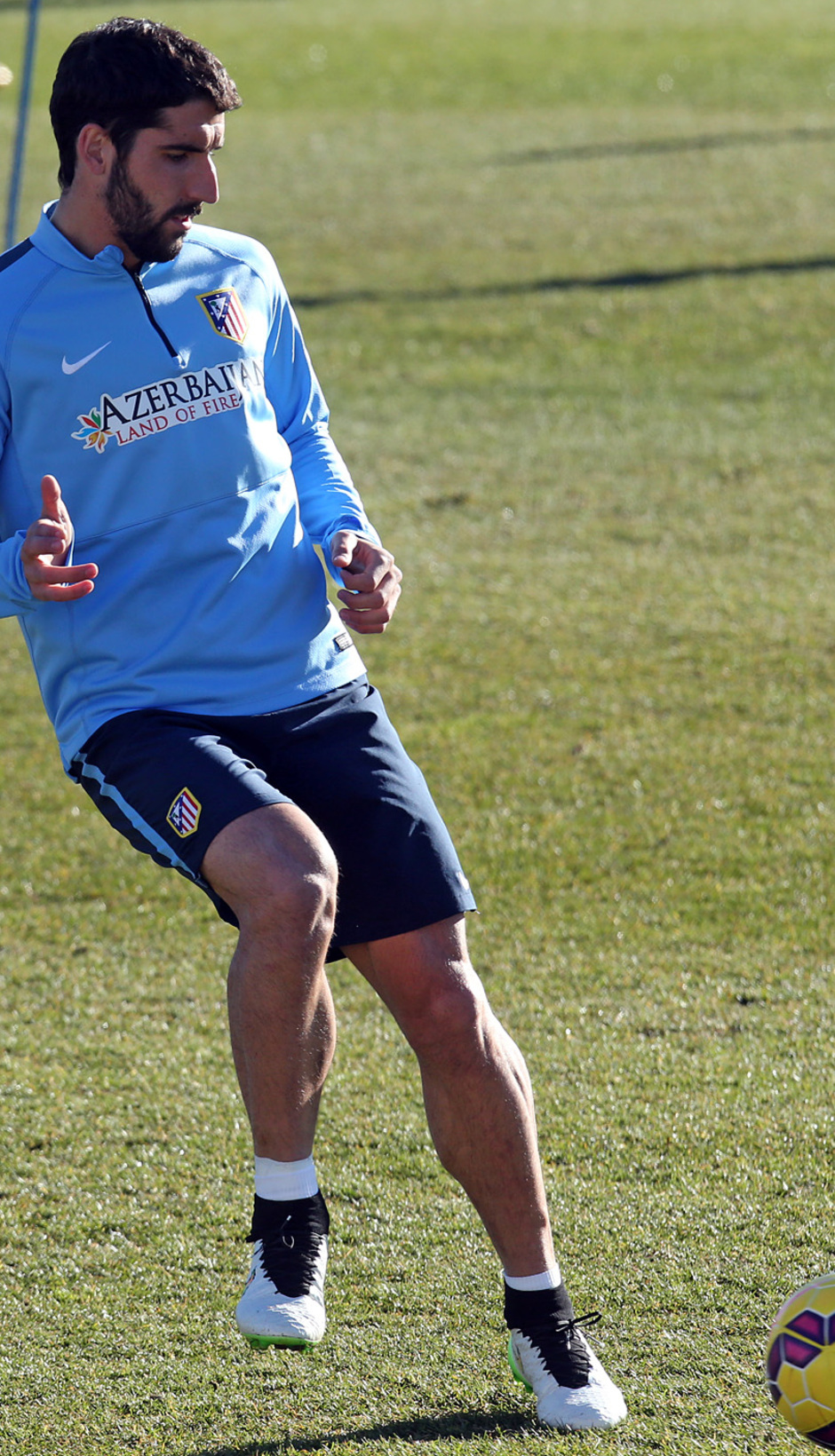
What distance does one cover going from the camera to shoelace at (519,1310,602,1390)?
3.00 meters

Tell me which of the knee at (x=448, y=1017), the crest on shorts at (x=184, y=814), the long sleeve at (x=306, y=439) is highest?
the long sleeve at (x=306, y=439)

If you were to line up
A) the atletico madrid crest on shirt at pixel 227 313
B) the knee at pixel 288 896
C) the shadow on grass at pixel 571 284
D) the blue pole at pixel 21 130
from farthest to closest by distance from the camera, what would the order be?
the shadow on grass at pixel 571 284 → the blue pole at pixel 21 130 → the atletico madrid crest on shirt at pixel 227 313 → the knee at pixel 288 896

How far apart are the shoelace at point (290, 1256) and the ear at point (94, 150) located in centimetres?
187

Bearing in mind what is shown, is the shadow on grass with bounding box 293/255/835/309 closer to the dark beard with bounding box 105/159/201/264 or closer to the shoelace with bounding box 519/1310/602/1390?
the dark beard with bounding box 105/159/201/264

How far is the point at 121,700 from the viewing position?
3.13 meters

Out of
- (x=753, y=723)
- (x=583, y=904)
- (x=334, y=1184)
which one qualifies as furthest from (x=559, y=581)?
(x=334, y=1184)

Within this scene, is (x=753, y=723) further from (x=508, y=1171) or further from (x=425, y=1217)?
(x=508, y=1171)

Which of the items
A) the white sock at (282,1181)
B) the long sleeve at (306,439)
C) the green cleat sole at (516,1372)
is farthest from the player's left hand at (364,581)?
the green cleat sole at (516,1372)

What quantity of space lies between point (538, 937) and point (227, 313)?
106 inches

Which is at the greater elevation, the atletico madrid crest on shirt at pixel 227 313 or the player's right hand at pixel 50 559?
the atletico madrid crest on shirt at pixel 227 313

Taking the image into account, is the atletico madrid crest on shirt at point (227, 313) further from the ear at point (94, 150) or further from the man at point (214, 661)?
the ear at point (94, 150)

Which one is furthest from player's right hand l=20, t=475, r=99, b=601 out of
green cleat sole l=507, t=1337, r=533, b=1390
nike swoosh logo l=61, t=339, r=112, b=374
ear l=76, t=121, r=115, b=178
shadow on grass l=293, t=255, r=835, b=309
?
shadow on grass l=293, t=255, r=835, b=309

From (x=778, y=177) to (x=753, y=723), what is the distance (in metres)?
14.2

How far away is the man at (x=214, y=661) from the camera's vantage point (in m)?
2.99
